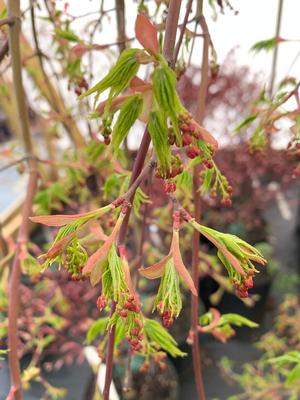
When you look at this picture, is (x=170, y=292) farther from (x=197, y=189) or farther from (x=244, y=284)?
(x=197, y=189)

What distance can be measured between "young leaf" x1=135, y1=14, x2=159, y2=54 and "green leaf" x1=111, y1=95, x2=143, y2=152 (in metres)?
0.03

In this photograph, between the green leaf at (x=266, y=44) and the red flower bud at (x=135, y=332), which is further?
the green leaf at (x=266, y=44)

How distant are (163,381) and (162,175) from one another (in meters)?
0.70

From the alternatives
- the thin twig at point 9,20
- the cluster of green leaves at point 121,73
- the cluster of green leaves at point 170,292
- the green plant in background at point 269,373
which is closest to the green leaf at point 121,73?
the cluster of green leaves at point 121,73

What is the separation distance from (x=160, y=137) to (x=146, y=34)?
0.05m

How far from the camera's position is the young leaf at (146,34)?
0.22 meters

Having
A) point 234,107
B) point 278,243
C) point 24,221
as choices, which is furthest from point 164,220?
point 278,243

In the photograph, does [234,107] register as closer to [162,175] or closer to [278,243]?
[278,243]

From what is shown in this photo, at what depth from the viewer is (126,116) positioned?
0.81 feet

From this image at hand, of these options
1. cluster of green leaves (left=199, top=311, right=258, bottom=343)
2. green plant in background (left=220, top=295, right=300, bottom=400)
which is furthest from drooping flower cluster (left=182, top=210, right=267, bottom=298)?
green plant in background (left=220, top=295, right=300, bottom=400)

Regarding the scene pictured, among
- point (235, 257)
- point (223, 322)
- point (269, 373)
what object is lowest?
point (269, 373)

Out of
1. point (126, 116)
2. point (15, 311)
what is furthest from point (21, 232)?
point (126, 116)

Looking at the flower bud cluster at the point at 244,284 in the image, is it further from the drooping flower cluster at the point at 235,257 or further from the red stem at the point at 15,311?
the red stem at the point at 15,311

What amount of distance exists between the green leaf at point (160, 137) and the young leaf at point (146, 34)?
1.3 inches
